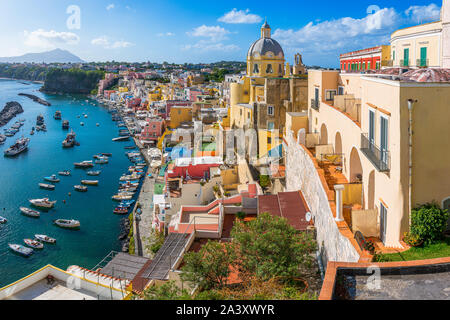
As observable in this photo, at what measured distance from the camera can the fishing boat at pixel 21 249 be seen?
17.3m

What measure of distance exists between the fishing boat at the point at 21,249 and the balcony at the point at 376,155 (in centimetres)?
1621

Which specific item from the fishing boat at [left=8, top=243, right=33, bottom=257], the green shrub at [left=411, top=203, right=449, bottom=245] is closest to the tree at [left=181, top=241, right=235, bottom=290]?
the green shrub at [left=411, top=203, right=449, bottom=245]

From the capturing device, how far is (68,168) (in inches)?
1237

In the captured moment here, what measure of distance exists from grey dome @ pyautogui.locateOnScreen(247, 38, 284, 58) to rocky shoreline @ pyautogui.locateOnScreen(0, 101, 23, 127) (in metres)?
44.9

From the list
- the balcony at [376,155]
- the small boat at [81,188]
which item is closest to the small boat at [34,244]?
the small boat at [81,188]

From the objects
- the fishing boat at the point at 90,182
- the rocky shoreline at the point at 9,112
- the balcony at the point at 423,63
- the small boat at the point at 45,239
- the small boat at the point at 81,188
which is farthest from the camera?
the rocky shoreline at the point at 9,112

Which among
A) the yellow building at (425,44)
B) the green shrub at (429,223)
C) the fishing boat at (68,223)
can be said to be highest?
the yellow building at (425,44)

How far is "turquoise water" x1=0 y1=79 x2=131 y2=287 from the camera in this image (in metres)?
17.3

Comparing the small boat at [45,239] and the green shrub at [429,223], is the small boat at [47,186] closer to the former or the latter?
the small boat at [45,239]

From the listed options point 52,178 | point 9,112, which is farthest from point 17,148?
point 9,112

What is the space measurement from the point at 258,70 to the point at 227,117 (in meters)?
3.75

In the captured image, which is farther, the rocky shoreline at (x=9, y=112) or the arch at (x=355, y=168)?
the rocky shoreline at (x=9, y=112)
